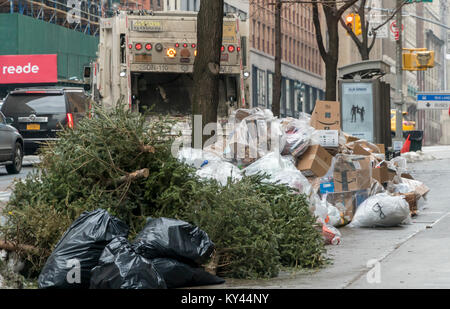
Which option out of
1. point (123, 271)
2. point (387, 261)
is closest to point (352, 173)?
point (387, 261)

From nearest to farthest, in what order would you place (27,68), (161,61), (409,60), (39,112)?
(161,61)
(39,112)
(409,60)
(27,68)

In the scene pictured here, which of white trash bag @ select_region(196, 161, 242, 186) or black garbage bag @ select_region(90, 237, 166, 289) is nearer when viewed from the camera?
black garbage bag @ select_region(90, 237, 166, 289)

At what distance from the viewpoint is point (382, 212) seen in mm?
12469

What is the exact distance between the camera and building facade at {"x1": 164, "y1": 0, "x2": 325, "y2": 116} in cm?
6519

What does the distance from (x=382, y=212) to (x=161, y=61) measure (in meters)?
7.84

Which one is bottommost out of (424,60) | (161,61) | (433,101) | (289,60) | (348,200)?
(348,200)

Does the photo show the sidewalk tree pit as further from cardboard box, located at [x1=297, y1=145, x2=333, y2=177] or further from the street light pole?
Answer: the street light pole

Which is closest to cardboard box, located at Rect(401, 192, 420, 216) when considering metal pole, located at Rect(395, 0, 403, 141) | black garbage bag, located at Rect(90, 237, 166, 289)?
black garbage bag, located at Rect(90, 237, 166, 289)

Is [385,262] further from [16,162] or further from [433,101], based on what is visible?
[433,101]

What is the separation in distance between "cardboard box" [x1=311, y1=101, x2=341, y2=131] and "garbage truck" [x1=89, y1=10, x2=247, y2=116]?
183 inches

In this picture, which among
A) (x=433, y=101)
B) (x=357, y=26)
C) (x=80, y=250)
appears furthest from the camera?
(x=433, y=101)

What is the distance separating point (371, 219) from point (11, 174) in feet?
37.6

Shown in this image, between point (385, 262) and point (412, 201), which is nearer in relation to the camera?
point (385, 262)

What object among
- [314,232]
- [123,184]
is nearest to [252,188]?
[314,232]
